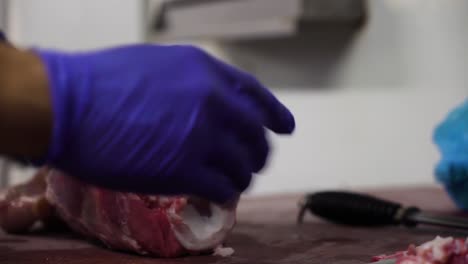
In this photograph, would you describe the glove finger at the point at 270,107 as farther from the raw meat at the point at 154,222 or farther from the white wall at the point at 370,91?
the white wall at the point at 370,91

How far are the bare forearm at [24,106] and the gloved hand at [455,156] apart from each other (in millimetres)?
729

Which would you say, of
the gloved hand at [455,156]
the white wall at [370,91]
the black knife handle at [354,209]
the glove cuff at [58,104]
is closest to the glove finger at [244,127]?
the glove cuff at [58,104]

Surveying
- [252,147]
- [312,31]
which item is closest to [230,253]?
[252,147]

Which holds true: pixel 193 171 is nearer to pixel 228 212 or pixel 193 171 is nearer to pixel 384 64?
pixel 228 212

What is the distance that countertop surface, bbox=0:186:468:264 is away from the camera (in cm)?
72

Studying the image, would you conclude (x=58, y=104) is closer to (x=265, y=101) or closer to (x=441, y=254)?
(x=265, y=101)

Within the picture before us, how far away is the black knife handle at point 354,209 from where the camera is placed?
0.91 m

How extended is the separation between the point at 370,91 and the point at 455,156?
538mm

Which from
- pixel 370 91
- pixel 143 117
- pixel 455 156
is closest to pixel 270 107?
pixel 143 117

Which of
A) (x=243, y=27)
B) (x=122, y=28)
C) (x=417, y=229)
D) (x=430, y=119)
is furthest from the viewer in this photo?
(x=122, y=28)

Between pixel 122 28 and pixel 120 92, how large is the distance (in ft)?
4.76

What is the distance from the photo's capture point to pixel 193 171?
1.69 feet

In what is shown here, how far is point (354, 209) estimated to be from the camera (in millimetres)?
926

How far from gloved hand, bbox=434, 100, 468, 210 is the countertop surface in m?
0.03
